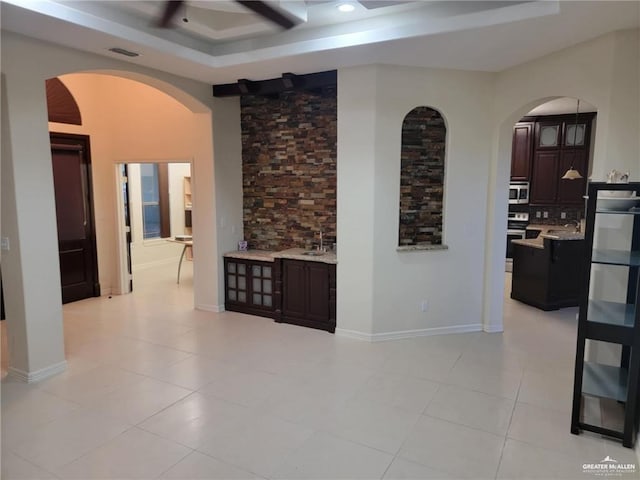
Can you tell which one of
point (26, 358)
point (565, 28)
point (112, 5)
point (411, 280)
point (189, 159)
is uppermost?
point (112, 5)

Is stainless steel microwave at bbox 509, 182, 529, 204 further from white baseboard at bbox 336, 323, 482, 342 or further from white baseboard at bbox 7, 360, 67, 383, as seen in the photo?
white baseboard at bbox 7, 360, 67, 383

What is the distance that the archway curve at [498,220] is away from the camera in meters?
4.50

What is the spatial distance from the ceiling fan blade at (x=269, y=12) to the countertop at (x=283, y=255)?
2697mm

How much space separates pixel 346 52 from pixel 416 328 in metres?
2.90

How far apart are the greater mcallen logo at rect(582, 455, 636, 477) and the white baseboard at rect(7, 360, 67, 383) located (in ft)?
13.4

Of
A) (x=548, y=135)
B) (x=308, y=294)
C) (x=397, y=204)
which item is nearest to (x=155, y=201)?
(x=308, y=294)

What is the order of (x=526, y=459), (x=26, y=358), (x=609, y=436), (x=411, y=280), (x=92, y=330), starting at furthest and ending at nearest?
(x=92, y=330)
(x=411, y=280)
(x=26, y=358)
(x=609, y=436)
(x=526, y=459)

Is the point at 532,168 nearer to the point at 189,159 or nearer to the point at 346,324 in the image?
the point at 346,324

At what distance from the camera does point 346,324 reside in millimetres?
4699

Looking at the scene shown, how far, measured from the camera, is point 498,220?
4.65m

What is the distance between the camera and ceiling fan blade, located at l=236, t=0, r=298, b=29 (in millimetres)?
2120

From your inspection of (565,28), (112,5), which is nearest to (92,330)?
(112,5)

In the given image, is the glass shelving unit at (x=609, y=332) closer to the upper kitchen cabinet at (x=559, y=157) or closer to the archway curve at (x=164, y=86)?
the archway curve at (x=164, y=86)

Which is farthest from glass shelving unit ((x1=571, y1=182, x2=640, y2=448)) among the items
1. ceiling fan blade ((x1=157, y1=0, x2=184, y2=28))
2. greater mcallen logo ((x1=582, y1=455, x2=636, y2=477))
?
ceiling fan blade ((x1=157, y1=0, x2=184, y2=28))
